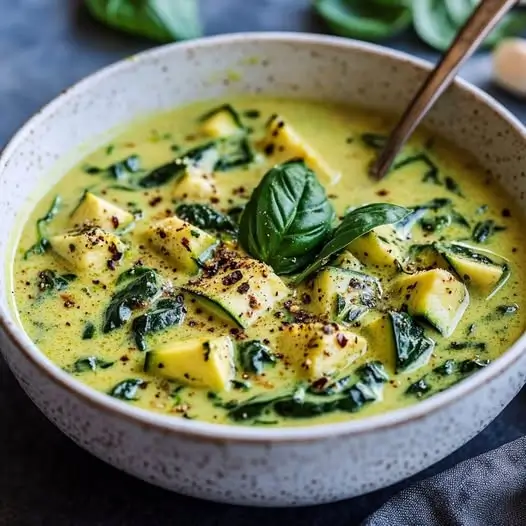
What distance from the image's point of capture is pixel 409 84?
3332 mm

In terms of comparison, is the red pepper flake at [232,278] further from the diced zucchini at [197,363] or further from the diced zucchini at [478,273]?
the diced zucchini at [478,273]

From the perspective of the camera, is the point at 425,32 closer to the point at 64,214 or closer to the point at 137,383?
the point at 64,214

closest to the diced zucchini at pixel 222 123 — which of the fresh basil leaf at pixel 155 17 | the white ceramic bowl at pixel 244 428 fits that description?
the white ceramic bowl at pixel 244 428

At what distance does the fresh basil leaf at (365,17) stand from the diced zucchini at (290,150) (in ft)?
3.46

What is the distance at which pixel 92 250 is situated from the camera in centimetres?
276

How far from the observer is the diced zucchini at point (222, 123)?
3.30 metres

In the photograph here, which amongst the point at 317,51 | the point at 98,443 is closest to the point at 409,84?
the point at 317,51

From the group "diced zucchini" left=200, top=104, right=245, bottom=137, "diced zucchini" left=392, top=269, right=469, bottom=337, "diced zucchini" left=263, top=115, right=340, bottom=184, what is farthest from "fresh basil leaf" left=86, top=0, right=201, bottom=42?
"diced zucchini" left=392, top=269, right=469, bottom=337

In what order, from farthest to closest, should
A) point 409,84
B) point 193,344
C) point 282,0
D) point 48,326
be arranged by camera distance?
point 282,0
point 409,84
point 48,326
point 193,344

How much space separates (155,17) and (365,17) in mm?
903

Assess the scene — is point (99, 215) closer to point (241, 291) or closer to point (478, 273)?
point (241, 291)

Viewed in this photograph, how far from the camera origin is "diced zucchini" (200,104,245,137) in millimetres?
3303

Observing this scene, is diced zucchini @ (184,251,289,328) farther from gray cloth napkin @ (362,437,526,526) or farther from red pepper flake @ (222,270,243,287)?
gray cloth napkin @ (362,437,526,526)

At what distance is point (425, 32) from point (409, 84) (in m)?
0.85
